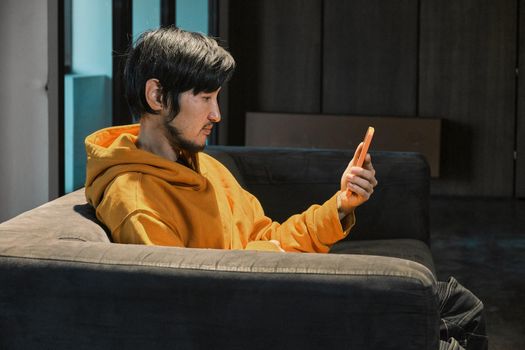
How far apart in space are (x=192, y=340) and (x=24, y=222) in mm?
476

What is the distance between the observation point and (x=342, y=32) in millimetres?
6625

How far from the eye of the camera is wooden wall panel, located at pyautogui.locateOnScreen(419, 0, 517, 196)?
6473 mm

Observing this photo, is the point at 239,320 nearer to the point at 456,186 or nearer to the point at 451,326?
the point at 451,326

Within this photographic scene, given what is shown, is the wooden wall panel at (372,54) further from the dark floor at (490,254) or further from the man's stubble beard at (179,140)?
the man's stubble beard at (179,140)

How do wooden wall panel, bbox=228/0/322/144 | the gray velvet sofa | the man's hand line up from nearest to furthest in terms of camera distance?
the gray velvet sofa
the man's hand
wooden wall panel, bbox=228/0/322/144

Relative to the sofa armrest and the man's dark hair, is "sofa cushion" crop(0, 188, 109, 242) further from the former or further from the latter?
the man's dark hair

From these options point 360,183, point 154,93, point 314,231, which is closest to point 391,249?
point 314,231

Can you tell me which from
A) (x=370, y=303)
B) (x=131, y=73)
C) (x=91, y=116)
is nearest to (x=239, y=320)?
(x=370, y=303)

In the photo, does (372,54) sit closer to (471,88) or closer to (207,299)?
(471,88)

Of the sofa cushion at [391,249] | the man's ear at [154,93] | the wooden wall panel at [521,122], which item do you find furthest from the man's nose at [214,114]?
the wooden wall panel at [521,122]

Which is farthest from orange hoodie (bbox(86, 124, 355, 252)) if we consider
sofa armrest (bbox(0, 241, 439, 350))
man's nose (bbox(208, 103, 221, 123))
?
sofa armrest (bbox(0, 241, 439, 350))

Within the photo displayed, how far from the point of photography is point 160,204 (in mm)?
1779

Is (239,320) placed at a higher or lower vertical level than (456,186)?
higher

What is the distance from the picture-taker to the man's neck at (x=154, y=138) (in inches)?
74.8
